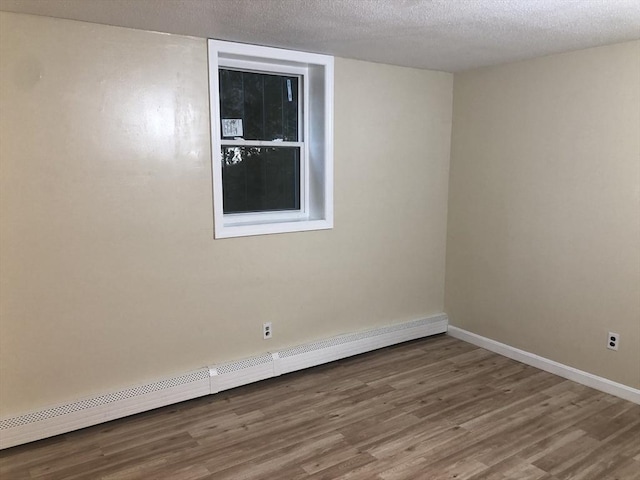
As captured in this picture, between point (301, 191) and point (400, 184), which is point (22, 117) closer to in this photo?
point (301, 191)

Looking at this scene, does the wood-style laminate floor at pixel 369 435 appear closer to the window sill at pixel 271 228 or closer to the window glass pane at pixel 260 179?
the window sill at pixel 271 228

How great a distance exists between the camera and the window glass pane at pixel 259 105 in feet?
11.5

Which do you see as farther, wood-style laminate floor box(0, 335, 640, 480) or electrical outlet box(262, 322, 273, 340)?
electrical outlet box(262, 322, 273, 340)

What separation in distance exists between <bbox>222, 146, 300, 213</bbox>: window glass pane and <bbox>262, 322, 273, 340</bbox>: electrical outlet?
0.83m

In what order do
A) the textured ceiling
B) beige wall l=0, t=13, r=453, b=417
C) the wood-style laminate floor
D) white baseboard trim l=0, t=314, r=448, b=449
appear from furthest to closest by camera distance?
white baseboard trim l=0, t=314, r=448, b=449 < beige wall l=0, t=13, r=453, b=417 < the wood-style laminate floor < the textured ceiling

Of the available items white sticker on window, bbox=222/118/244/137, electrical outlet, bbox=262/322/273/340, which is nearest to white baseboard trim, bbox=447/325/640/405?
electrical outlet, bbox=262/322/273/340

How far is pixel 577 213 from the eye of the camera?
139 inches

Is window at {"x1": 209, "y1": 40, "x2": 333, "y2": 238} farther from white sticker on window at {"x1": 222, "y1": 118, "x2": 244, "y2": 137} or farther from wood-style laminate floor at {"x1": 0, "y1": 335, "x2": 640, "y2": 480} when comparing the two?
wood-style laminate floor at {"x1": 0, "y1": 335, "x2": 640, "y2": 480}

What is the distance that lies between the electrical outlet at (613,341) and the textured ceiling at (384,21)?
74.8 inches

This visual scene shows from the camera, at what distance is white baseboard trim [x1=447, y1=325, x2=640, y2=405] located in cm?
337

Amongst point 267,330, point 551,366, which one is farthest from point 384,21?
point 551,366

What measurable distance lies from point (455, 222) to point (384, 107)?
1223 mm

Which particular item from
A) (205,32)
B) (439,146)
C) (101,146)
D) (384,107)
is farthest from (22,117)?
(439,146)

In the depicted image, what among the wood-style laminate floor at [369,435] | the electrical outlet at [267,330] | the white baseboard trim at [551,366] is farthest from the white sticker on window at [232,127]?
the white baseboard trim at [551,366]
